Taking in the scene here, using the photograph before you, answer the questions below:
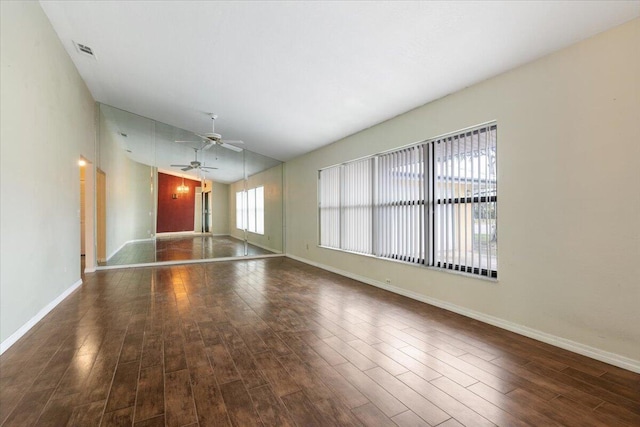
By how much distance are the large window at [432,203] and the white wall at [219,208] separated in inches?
330

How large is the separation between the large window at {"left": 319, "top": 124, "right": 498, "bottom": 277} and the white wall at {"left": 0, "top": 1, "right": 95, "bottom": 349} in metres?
4.44

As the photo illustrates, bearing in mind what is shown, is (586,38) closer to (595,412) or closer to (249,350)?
(595,412)

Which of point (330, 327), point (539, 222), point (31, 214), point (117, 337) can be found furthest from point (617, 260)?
point (31, 214)

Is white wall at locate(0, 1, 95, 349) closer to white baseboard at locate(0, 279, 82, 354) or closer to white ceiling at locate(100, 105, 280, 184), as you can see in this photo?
white baseboard at locate(0, 279, 82, 354)

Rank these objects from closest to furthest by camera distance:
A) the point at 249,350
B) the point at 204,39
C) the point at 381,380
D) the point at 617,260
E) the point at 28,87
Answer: the point at 381,380, the point at 617,260, the point at 249,350, the point at 28,87, the point at 204,39

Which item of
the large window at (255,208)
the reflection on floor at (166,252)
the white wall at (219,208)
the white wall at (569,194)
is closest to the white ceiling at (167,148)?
the large window at (255,208)

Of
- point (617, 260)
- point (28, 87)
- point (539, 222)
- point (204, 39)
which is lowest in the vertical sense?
point (617, 260)

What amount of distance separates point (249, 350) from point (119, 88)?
17.7 feet

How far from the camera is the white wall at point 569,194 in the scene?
2314mm

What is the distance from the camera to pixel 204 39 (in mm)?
3414

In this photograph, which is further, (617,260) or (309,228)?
(309,228)

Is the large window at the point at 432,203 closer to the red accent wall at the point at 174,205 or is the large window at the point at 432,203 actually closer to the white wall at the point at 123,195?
the white wall at the point at 123,195

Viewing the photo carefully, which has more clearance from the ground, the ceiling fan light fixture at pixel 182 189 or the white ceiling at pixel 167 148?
the white ceiling at pixel 167 148

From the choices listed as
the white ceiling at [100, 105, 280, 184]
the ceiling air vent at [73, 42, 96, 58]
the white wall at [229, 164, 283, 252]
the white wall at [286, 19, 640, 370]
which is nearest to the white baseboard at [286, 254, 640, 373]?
the white wall at [286, 19, 640, 370]
